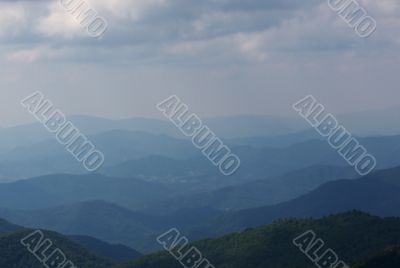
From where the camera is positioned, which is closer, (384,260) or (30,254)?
(384,260)

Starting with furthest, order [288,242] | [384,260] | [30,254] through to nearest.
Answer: [30,254], [288,242], [384,260]

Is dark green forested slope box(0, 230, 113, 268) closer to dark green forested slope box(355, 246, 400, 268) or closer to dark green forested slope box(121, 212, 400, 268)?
dark green forested slope box(121, 212, 400, 268)

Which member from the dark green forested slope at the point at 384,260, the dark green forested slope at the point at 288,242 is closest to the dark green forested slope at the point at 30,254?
the dark green forested slope at the point at 288,242

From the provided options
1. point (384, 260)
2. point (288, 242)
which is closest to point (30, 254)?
point (288, 242)

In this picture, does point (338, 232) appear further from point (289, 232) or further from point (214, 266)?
point (214, 266)

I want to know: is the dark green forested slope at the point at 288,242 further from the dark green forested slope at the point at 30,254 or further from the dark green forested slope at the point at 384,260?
the dark green forested slope at the point at 384,260

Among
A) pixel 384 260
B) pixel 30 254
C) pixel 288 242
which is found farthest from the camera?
pixel 30 254

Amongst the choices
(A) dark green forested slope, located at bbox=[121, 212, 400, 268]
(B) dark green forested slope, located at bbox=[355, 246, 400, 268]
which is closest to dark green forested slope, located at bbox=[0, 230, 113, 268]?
(A) dark green forested slope, located at bbox=[121, 212, 400, 268]

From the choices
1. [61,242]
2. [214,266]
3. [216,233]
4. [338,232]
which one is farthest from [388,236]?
[216,233]

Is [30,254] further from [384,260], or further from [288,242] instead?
[384,260]
